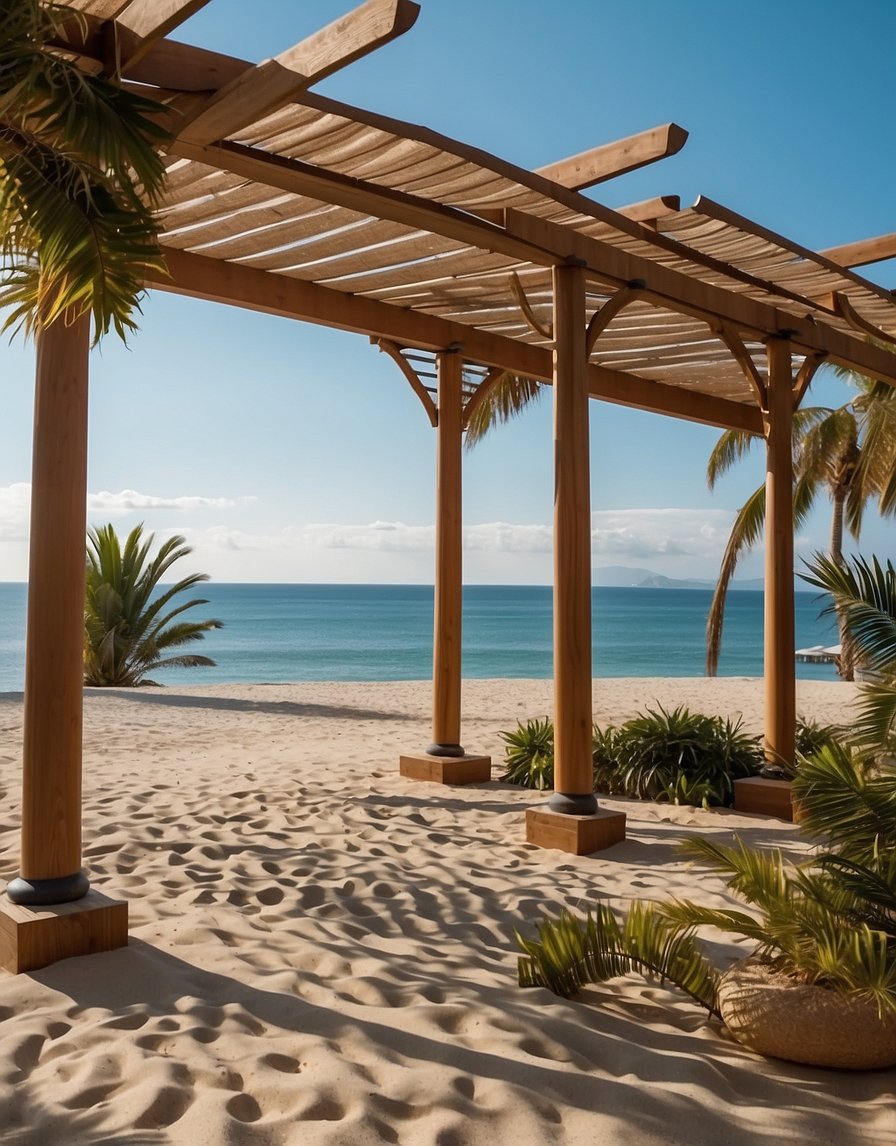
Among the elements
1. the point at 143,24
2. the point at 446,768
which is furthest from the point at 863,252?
the point at 143,24

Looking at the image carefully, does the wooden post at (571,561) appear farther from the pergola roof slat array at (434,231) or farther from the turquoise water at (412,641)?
the turquoise water at (412,641)

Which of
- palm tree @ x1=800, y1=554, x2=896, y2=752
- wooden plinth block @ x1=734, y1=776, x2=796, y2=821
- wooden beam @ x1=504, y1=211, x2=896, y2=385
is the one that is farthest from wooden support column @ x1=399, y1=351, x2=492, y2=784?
palm tree @ x1=800, y1=554, x2=896, y2=752

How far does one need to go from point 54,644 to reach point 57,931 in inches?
38.3

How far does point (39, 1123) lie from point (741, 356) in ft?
18.9

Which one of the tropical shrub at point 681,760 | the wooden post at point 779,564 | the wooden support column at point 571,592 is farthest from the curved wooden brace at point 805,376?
the wooden support column at point 571,592

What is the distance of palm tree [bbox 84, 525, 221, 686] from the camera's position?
57.8 ft

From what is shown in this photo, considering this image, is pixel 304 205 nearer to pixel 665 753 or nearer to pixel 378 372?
pixel 665 753

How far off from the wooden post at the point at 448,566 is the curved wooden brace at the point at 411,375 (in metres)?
0.16

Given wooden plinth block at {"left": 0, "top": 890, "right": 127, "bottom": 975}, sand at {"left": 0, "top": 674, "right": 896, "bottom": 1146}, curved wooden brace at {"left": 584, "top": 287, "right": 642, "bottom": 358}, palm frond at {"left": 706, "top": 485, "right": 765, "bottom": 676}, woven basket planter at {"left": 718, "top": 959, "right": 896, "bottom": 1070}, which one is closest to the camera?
sand at {"left": 0, "top": 674, "right": 896, "bottom": 1146}

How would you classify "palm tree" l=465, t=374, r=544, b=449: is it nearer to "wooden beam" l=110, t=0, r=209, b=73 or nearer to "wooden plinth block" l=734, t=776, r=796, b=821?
"wooden plinth block" l=734, t=776, r=796, b=821

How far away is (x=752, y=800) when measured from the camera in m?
6.62

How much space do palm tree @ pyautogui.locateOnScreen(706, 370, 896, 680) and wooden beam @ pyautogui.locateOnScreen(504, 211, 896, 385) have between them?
23.6 feet

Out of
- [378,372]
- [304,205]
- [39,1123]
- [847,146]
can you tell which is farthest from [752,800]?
[378,372]

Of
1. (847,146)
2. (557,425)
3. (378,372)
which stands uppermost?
(378,372)
